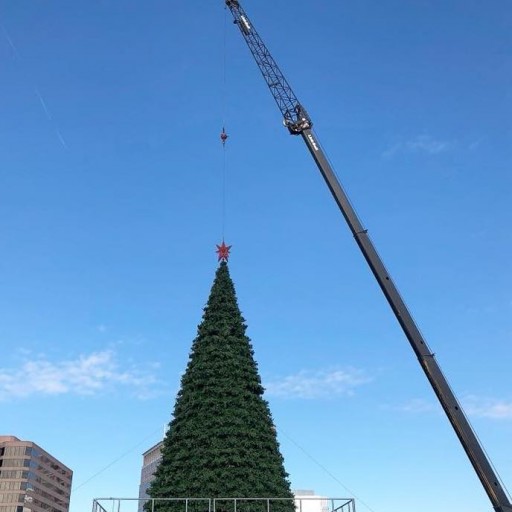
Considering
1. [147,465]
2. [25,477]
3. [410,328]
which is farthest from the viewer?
[147,465]

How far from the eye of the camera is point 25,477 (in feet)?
512

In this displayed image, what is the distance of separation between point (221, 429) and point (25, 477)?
147 metres

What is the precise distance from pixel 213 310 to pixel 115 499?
47.9ft

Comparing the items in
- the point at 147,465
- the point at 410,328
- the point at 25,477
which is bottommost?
the point at 410,328

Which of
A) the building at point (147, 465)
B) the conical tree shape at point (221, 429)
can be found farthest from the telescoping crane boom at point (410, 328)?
the building at point (147, 465)

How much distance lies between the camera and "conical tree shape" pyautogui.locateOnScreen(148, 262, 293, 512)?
3162 cm

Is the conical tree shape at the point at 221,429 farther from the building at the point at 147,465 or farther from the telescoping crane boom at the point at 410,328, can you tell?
the building at the point at 147,465

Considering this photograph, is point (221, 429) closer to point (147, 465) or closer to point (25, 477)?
point (25, 477)

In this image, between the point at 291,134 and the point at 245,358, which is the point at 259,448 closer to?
the point at 245,358

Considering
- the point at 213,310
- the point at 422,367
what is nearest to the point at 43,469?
the point at 213,310

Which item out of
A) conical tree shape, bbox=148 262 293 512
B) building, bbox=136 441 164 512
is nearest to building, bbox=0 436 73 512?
building, bbox=136 441 164 512

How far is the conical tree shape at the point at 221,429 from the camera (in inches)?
1245

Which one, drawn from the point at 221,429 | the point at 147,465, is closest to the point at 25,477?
the point at 147,465

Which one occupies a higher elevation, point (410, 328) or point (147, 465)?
point (147, 465)
